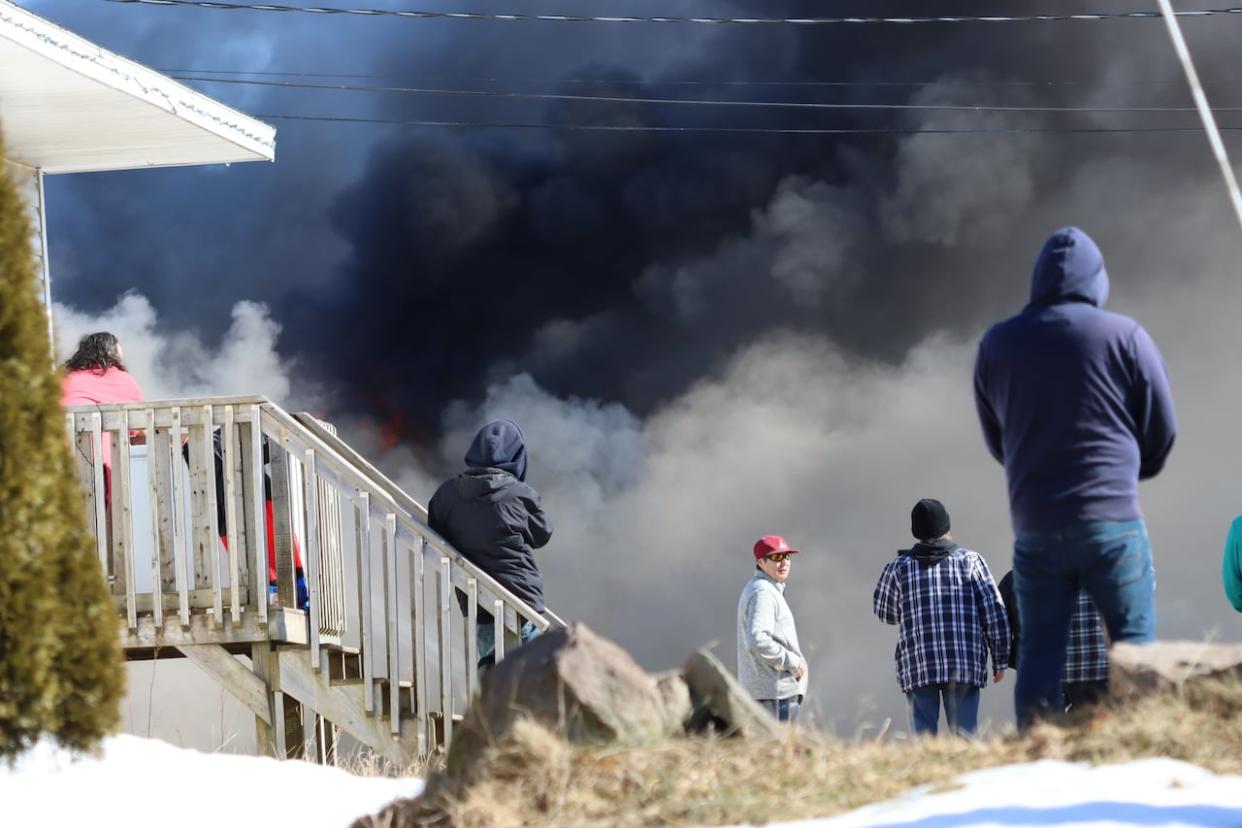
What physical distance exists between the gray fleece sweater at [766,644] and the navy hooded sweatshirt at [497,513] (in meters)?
1.29

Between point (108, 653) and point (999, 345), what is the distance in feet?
11.6

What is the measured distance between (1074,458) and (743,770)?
1674 millimetres

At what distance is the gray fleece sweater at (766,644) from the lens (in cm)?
905

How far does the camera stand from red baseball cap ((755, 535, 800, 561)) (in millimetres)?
9234

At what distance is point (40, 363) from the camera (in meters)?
5.71

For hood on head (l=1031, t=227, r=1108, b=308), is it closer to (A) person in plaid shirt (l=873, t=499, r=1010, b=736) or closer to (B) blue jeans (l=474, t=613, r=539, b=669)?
(A) person in plaid shirt (l=873, t=499, r=1010, b=736)

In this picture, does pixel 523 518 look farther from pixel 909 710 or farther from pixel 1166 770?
pixel 1166 770

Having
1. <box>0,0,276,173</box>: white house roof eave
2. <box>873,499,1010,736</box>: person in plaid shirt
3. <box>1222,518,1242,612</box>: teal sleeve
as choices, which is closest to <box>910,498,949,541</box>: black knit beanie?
<box>873,499,1010,736</box>: person in plaid shirt

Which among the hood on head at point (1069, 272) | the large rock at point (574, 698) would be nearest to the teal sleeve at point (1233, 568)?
the hood on head at point (1069, 272)

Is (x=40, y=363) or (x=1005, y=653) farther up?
(x=40, y=363)

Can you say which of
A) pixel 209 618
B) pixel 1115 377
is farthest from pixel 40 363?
pixel 209 618

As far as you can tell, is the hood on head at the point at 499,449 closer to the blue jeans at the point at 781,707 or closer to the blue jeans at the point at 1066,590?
the blue jeans at the point at 781,707

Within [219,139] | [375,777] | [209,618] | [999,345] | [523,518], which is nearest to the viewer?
[999,345]

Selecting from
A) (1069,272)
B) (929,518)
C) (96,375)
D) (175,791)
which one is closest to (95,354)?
(96,375)
